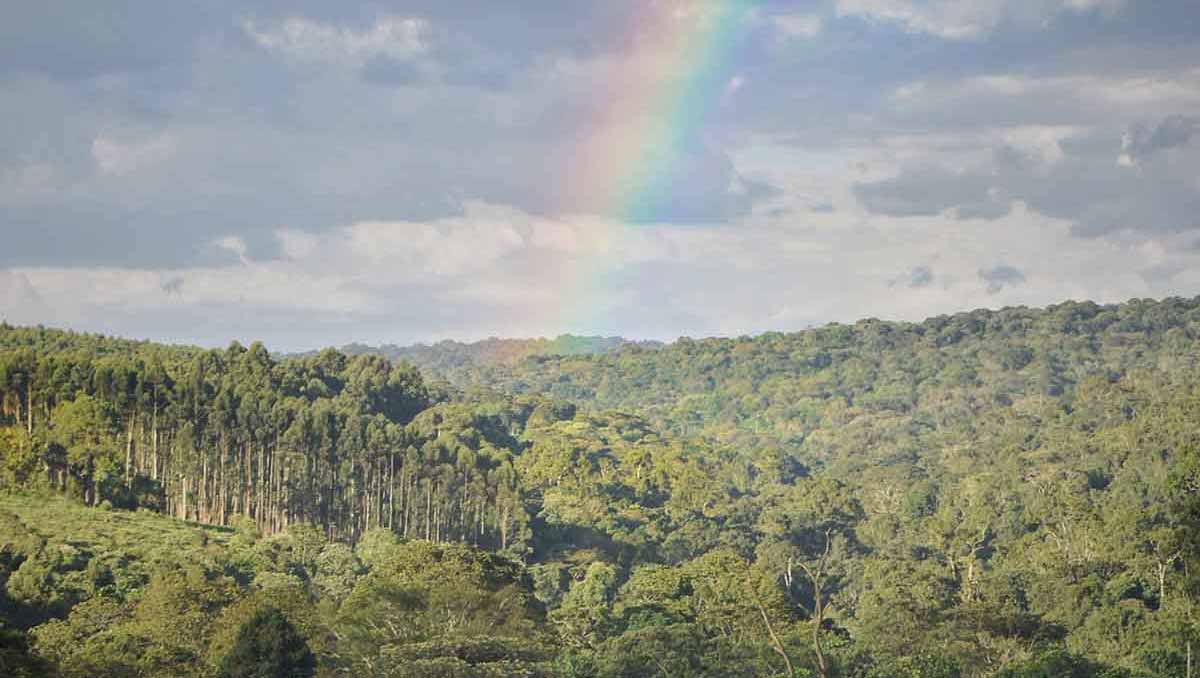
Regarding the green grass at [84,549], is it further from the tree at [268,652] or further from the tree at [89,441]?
the tree at [268,652]

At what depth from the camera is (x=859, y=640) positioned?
66.2 meters

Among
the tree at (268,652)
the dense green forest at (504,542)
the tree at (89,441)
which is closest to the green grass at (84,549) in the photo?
the dense green forest at (504,542)

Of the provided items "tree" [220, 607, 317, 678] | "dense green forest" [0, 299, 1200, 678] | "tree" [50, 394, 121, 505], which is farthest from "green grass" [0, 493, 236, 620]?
"tree" [220, 607, 317, 678]

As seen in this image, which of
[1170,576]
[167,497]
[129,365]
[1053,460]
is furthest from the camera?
[1053,460]

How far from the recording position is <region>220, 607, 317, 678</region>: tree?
158ft

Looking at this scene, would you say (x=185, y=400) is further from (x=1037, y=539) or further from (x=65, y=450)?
(x=1037, y=539)

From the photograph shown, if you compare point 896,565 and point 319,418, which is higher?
point 319,418

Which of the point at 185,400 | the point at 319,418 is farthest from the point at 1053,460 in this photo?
the point at 185,400

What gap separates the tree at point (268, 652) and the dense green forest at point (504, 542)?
4.7 inches

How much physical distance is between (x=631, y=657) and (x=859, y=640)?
15220 millimetres

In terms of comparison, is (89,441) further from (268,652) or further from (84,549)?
(268,652)

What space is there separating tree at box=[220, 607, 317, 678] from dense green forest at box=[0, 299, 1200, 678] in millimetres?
119

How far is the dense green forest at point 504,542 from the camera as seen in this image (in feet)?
180

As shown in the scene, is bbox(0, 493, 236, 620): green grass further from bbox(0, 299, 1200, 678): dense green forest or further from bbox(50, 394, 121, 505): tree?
bbox(50, 394, 121, 505): tree
